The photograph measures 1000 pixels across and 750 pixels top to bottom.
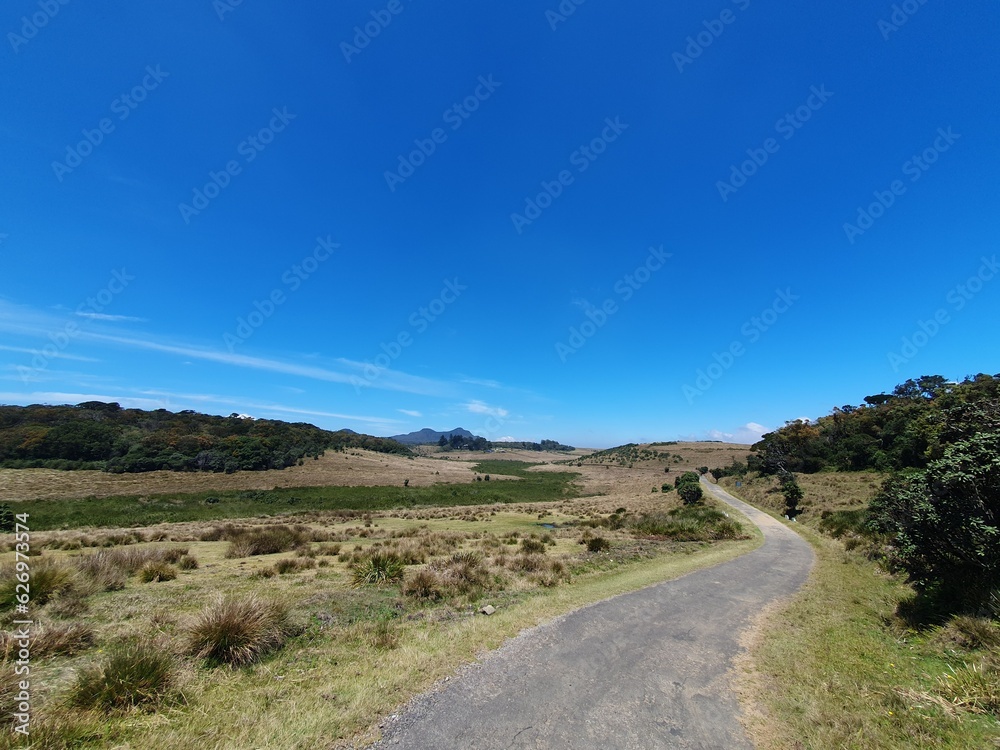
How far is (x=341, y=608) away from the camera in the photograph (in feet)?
36.4

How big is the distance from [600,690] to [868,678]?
4.74m

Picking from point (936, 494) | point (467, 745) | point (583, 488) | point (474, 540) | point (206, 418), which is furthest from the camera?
point (206, 418)

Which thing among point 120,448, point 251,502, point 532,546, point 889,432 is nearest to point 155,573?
point 532,546

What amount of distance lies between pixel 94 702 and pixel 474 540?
20.1 m

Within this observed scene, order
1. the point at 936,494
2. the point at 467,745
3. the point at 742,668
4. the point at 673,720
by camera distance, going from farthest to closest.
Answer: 1. the point at 936,494
2. the point at 742,668
3. the point at 673,720
4. the point at 467,745

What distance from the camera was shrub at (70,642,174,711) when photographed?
5473mm

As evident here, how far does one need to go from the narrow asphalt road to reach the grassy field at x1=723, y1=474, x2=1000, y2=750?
624 mm

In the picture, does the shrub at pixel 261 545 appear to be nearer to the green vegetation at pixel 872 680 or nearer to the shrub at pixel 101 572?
the shrub at pixel 101 572

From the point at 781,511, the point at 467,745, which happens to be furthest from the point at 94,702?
the point at 781,511

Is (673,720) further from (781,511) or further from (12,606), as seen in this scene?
(781,511)

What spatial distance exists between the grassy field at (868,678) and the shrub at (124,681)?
8.57 meters

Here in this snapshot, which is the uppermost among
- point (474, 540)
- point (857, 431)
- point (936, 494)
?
point (857, 431)

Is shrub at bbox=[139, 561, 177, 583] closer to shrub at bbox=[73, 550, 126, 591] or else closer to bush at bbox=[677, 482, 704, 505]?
shrub at bbox=[73, 550, 126, 591]

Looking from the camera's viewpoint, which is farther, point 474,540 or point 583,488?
point 583,488
